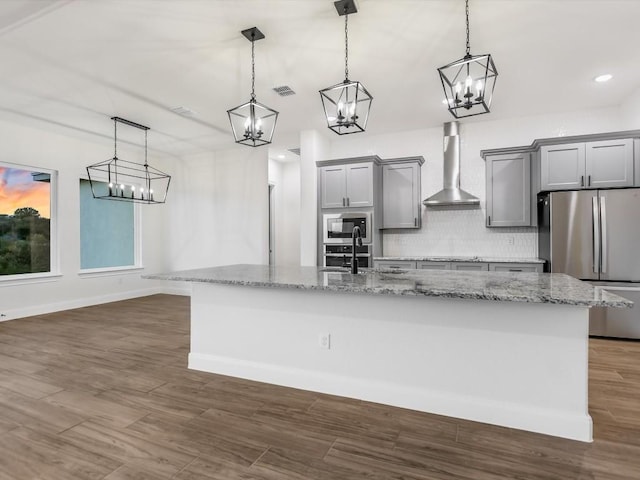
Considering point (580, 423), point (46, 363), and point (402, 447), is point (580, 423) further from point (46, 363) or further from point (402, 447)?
point (46, 363)

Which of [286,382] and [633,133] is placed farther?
[633,133]

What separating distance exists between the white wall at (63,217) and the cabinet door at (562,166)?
685 centimetres

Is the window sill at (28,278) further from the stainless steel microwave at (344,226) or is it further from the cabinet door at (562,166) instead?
the cabinet door at (562,166)

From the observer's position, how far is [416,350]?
2.39 m

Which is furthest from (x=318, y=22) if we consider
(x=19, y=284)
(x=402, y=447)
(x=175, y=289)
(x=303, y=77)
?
(x=175, y=289)

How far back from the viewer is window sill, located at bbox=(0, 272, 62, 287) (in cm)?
509

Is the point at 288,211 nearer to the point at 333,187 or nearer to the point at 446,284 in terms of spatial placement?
the point at 333,187

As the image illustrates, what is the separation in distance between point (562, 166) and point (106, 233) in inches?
296

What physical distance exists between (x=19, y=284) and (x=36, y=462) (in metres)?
4.57

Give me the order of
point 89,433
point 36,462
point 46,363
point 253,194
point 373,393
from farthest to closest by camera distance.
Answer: point 253,194 → point 46,363 → point 373,393 → point 89,433 → point 36,462

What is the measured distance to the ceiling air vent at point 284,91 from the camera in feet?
13.5

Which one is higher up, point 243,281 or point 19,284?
point 243,281

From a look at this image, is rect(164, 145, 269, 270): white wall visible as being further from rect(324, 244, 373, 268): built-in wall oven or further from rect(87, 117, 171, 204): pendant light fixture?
rect(324, 244, 373, 268): built-in wall oven

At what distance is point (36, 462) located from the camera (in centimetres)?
185
